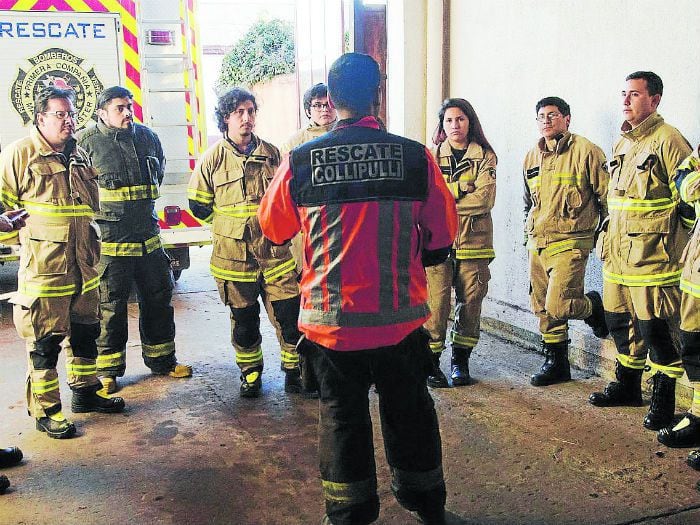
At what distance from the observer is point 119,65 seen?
676 centimetres

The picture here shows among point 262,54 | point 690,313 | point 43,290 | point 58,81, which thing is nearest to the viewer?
point 690,313

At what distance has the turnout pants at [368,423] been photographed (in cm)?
291

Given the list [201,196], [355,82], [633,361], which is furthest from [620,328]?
[201,196]

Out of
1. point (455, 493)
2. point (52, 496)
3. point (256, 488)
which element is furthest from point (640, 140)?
point (52, 496)

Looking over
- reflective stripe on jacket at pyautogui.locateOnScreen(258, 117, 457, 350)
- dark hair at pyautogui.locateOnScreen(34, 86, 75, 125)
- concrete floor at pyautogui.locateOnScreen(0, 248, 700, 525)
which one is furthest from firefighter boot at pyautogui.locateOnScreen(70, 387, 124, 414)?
reflective stripe on jacket at pyautogui.locateOnScreen(258, 117, 457, 350)

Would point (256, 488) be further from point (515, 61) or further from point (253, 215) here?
point (515, 61)

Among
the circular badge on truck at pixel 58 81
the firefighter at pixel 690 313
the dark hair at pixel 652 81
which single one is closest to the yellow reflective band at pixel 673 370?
the firefighter at pixel 690 313

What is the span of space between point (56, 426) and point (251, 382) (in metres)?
1.28

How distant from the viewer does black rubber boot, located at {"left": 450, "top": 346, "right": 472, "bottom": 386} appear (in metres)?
5.15

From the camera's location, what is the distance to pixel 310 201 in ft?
9.36

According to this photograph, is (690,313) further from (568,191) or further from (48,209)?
(48,209)

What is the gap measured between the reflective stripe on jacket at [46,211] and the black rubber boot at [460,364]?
2.61 metres

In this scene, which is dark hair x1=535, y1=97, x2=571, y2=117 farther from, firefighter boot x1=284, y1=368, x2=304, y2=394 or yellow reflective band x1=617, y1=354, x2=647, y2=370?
firefighter boot x1=284, y1=368, x2=304, y2=394

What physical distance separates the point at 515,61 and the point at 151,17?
346cm
